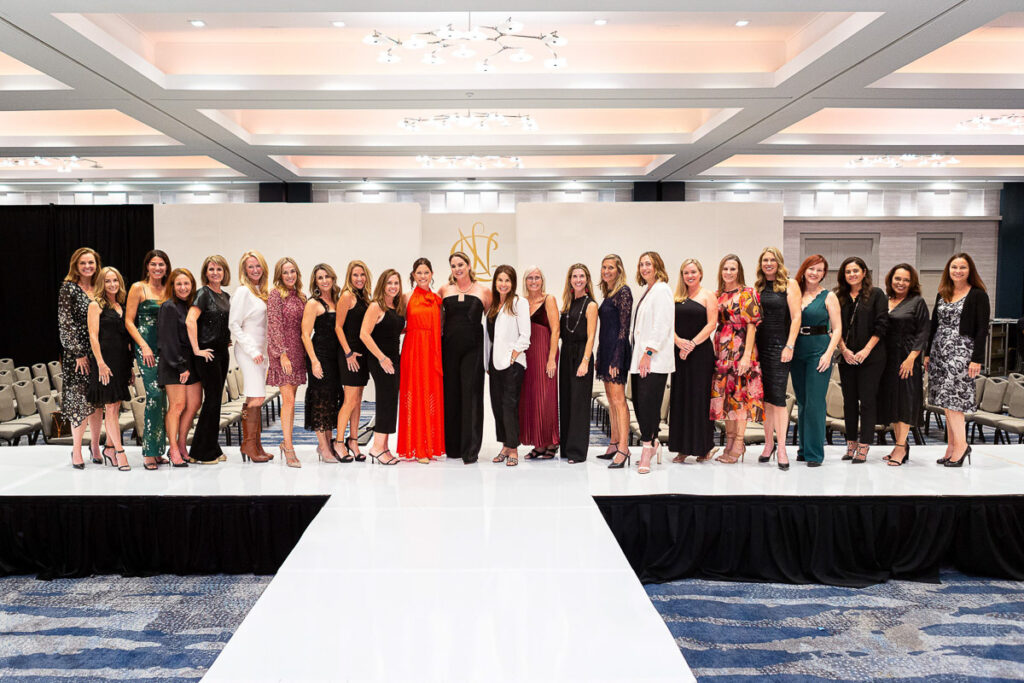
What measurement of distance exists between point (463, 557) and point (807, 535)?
2315 millimetres

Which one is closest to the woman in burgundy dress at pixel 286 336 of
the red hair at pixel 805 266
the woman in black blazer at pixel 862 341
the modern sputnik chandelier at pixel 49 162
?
the red hair at pixel 805 266

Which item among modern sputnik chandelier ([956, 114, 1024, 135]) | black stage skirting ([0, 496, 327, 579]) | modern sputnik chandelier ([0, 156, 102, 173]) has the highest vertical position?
modern sputnik chandelier ([0, 156, 102, 173])

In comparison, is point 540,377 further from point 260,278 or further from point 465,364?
point 260,278

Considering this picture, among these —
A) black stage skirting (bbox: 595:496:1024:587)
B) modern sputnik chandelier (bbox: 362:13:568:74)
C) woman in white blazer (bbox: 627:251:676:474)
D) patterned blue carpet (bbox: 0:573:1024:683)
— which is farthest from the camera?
modern sputnik chandelier (bbox: 362:13:568:74)

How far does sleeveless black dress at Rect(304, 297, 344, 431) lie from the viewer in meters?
5.34

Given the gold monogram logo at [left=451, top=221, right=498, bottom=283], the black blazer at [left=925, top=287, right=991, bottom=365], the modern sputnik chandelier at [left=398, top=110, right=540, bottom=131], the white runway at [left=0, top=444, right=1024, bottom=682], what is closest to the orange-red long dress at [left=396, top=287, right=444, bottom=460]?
the white runway at [left=0, top=444, right=1024, bottom=682]

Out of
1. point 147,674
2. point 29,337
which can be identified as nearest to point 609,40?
point 147,674

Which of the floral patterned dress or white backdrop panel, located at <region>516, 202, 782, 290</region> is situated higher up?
white backdrop panel, located at <region>516, 202, 782, 290</region>

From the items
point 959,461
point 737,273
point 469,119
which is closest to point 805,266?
point 737,273

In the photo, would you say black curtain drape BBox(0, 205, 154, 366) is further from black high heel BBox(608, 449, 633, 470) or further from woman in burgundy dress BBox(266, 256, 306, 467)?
black high heel BBox(608, 449, 633, 470)

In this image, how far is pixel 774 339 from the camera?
5.21 metres

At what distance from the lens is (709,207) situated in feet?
38.5

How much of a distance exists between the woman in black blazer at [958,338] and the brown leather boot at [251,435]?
16.6 feet

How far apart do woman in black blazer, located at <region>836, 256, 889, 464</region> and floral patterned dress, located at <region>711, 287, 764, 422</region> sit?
735mm
